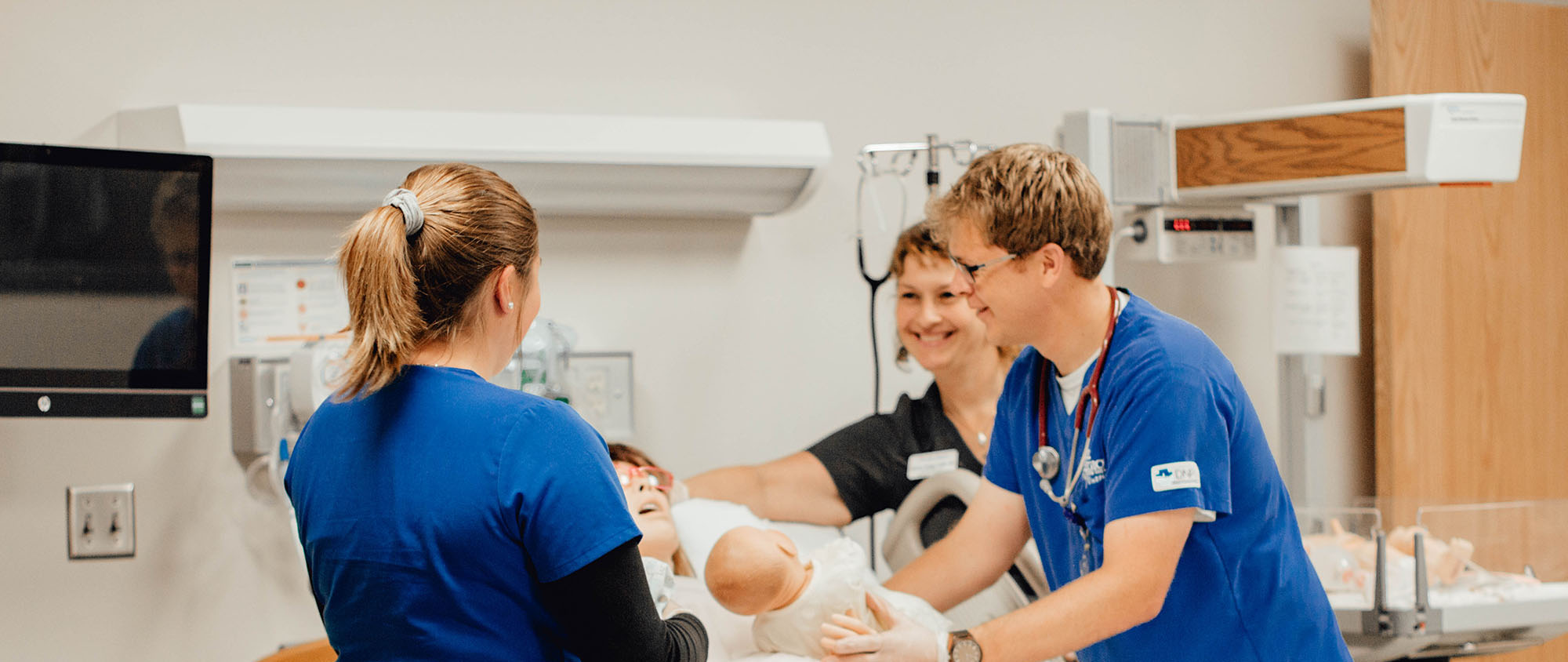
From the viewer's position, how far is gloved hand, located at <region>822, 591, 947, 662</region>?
1.51 meters

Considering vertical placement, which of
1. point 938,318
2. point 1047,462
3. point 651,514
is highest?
point 938,318

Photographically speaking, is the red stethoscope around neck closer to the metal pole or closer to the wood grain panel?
the metal pole

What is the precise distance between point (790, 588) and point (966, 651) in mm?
294

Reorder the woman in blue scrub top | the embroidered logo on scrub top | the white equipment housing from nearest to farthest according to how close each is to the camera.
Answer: the woman in blue scrub top → the embroidered logo on scrub top → the white equipment housing

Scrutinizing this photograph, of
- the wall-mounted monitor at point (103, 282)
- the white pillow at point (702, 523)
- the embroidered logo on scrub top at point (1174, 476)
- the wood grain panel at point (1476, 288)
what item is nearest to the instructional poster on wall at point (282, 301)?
the wall-mounted monitor at point (103, 282)

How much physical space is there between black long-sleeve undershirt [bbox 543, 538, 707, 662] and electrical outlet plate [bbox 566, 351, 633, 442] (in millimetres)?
1697

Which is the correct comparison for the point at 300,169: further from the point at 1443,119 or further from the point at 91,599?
the point at 1443,119

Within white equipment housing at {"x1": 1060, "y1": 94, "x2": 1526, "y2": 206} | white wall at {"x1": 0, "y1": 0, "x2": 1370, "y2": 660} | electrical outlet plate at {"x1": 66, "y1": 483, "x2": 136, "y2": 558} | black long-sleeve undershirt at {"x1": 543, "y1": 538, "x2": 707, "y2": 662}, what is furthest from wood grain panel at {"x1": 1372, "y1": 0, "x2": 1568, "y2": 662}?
electrical outlet plate at {"x1": 66, "y1": 483, "x2": 136, "y2": 558}

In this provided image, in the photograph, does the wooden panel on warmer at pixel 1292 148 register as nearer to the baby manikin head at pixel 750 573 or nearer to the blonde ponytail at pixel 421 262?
the baby manikin head at pixel 750 573

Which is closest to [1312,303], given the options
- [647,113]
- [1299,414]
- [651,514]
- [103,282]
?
[1299,414]

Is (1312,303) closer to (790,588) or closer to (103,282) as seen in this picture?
(790,588)

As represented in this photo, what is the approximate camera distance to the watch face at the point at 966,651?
148 centimetres

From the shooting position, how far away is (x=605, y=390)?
2807 mm

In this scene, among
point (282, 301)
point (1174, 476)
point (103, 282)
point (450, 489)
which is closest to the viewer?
point (450, 489)
